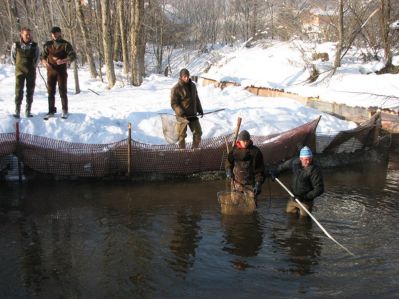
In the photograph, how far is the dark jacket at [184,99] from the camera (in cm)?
1026

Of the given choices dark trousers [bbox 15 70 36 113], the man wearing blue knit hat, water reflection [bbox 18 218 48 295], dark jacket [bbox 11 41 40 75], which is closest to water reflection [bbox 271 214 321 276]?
the man wearing blue knit hat

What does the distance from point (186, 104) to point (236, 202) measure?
3.07 metres

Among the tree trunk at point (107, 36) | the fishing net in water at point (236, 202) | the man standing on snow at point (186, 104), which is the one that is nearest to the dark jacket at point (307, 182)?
the fishing net in water at point (236, 202)

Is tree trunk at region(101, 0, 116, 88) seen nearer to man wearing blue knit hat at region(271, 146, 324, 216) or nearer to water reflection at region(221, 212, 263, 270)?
water reflection at region(221, 212, 263, 270)

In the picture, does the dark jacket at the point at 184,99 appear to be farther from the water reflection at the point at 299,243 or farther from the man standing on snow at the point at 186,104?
the water reflection at the point at 299,243

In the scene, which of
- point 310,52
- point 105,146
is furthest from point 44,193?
point 310,52

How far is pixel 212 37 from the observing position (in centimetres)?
4950

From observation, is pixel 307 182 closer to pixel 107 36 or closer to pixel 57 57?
pixel 57 57

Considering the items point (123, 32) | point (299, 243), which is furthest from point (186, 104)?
point (123, 32)

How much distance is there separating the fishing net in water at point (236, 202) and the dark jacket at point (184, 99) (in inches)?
109

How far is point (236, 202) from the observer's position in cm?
821

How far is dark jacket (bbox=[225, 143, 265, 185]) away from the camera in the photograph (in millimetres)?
8094

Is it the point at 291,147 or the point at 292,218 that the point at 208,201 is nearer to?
the point at 292,218

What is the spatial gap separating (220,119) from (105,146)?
12.4ft
